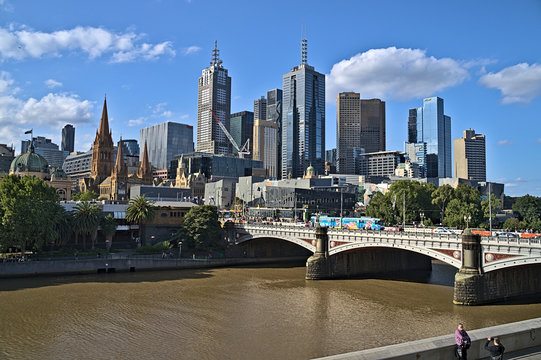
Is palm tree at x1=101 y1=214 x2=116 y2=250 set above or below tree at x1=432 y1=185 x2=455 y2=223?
below

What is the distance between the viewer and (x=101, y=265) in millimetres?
76500

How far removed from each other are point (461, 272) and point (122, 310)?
40.6 metres

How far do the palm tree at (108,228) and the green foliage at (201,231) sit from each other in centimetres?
1302

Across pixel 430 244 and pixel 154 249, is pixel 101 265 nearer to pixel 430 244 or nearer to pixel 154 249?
pixel 154 249

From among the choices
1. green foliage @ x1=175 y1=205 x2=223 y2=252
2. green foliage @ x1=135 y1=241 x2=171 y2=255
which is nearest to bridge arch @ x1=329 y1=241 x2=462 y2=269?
green foliage @ x1=175 y1=205 x2=223 y2=252

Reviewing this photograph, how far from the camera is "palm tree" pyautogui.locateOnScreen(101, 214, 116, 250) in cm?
9062

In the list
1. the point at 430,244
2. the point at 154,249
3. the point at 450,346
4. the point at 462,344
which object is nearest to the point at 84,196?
the point at 154,249

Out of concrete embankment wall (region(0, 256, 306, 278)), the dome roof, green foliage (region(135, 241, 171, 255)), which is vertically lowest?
concrete embankment wall (region(0, 256, 306, 278))

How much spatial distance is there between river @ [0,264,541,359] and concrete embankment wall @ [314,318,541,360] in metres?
Answer: 14.5

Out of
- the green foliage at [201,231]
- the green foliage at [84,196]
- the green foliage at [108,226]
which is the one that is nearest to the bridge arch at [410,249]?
the green foliage at [201,231]

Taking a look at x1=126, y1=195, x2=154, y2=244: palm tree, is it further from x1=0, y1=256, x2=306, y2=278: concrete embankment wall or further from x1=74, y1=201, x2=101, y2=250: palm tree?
x1=0, y1=256, x2=306, y2=278: concrete embankment wall

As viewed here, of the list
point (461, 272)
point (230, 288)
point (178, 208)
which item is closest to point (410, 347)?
point (461, 272)

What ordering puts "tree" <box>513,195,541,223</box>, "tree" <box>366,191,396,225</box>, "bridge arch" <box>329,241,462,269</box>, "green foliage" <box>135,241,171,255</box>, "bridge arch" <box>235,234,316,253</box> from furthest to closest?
"tree" <box>513,195,541,223</box>, "tree" <box>366,191,396,225</box>, "green foliage" <box>135,241,171,255</box>, "bridge arch" <box>235,234,316,253</box>, "bridge arch" <box>329,241,462,269</box>

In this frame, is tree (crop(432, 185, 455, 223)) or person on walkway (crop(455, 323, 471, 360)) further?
tree (crop(432, 185, 455, 223))
